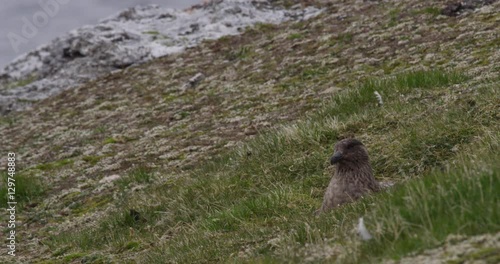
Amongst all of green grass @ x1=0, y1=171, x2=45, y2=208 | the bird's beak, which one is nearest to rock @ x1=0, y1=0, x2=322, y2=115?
green grass @ x1=0, y1=171, x2=45, y2=208

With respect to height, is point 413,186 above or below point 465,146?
above

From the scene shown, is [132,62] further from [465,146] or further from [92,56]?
[465,146]

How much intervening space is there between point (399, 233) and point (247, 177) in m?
6.16

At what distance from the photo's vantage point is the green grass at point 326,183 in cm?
455

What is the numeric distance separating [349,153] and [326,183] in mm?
1287

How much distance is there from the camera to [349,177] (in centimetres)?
795

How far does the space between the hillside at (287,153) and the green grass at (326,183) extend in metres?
0.03

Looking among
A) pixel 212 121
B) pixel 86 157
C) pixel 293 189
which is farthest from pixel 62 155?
pixel 293 189

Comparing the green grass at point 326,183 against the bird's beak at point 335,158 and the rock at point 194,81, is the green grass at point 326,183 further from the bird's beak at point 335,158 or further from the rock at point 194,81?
the rock at point 194,81

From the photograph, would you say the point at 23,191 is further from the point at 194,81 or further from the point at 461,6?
the point at 461,6

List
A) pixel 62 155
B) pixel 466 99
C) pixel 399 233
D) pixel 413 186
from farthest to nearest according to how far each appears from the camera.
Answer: pixel 62 155 < pixel 466 99 < pixel 413 186 < pixel 399 233

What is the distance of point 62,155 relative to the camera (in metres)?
17.8

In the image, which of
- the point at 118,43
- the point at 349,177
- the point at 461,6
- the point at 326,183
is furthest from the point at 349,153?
the point at 118,43

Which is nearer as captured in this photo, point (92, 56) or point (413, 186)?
point (413, 186)
